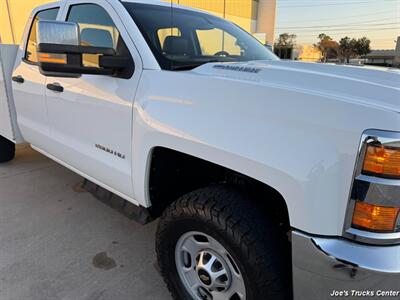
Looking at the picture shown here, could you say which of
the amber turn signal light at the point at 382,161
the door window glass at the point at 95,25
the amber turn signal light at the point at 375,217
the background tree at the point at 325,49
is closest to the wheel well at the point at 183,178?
the amber turn signal light at the point at 375,217

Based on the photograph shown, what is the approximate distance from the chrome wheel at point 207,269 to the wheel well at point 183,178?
34 centimetres

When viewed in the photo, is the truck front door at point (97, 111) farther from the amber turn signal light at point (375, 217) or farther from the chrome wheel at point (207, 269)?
the amber turn signal light at point (375, 217)

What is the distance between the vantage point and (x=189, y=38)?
2.61 m

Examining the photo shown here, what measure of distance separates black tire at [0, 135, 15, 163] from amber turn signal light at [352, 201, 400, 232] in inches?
173

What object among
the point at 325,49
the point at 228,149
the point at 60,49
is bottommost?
the point at 228,149

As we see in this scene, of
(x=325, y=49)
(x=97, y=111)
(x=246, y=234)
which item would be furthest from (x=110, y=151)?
(x=325, y=49)

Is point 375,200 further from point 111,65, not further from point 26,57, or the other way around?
point 26,57

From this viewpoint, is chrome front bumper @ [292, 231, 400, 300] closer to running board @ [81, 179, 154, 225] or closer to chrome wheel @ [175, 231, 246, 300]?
chrome wheel @ [175, 231, 246, 300]

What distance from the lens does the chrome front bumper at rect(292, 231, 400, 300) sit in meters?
1.27

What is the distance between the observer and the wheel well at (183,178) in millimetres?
1783

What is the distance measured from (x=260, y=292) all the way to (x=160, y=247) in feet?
2.25

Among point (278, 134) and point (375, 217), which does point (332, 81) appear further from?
point (375, 217)

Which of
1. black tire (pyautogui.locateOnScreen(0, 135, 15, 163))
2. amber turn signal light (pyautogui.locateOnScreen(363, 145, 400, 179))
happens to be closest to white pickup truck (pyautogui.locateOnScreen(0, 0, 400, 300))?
amber turn signal light (pyautogui.locateOnScreen(363, 145, 400, 179))

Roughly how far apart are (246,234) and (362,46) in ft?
224
